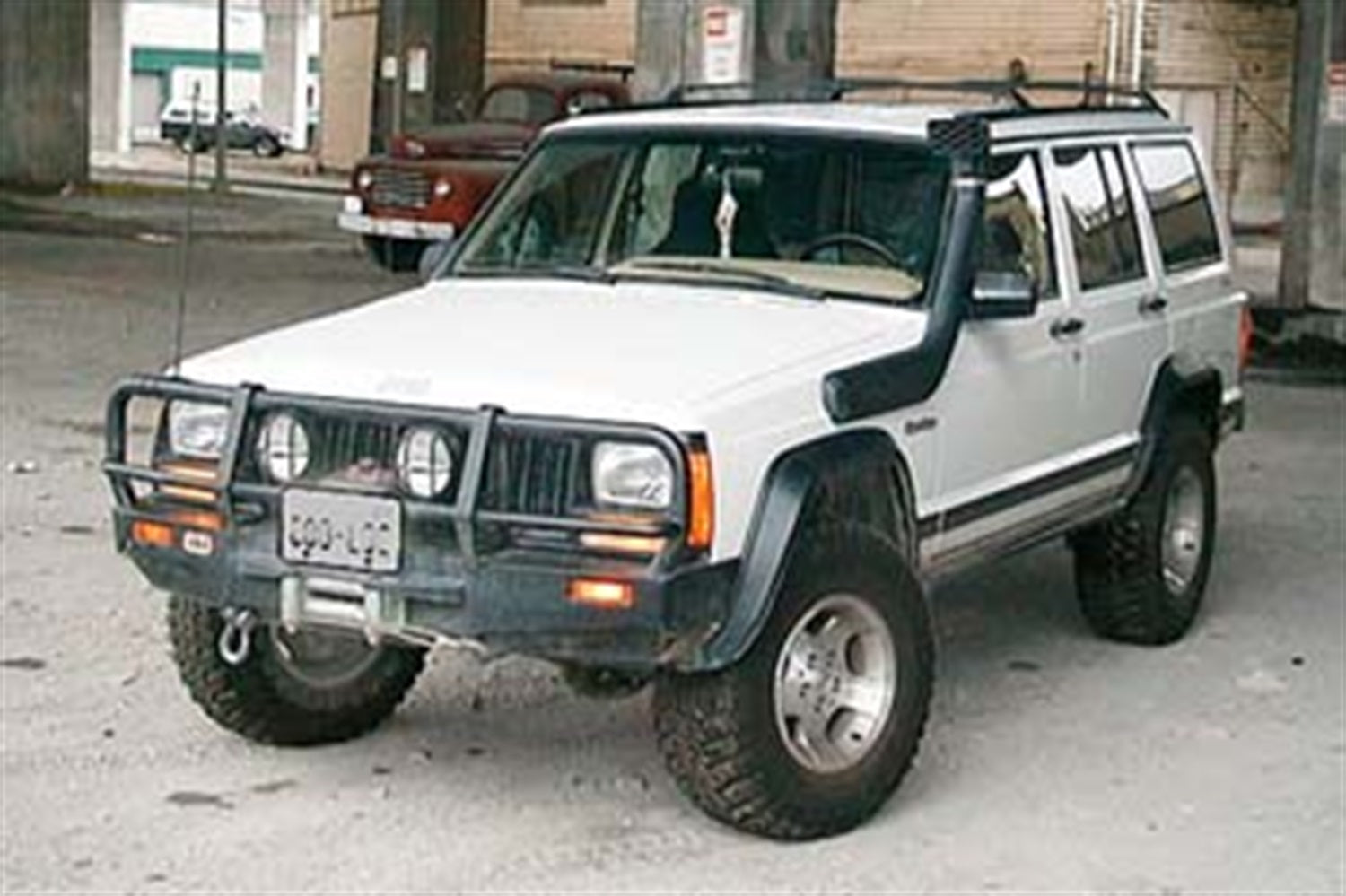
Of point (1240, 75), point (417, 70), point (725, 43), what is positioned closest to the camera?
point (725, 43)

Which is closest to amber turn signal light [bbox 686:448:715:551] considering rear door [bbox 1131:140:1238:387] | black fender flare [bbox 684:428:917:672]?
black fender flare [bbox 684:428:917:672]

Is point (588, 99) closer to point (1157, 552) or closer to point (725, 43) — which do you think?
point (725, 43)

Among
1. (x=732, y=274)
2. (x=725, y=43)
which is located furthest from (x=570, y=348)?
(x=725, y=43)

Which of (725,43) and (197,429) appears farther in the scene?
(725,43)

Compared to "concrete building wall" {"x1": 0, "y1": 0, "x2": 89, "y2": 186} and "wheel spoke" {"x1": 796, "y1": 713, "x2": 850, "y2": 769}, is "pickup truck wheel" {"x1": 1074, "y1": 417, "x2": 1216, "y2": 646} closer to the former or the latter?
"wheel spoke" {"x1": 796, "y1": 713, "x2": 850, "y2": 769}

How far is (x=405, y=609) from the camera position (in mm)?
5594

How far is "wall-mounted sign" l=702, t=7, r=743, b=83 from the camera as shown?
53.3ft

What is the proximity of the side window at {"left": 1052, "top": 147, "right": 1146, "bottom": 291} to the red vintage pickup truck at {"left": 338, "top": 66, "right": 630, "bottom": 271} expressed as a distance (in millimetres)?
13761

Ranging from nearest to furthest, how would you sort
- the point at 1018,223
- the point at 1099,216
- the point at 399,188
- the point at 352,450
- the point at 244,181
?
the point at 352,450 → the point at 1018,223 → the point at 1099,216 → the point at 399,188 → the point at 244,181

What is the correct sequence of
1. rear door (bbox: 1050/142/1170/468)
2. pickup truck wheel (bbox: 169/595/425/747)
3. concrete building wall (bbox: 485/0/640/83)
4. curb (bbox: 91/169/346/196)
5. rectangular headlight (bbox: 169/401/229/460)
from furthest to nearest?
concrete building wall (bbox: 485/0/640/83)
curb (bbox: 91/169/346/196)
rear door (bbox: 1050/142/1170/468)
pickup truck wheel (bbox: 169/595/425/747)
rectangular headlight (bbox: 169/401/229/460)

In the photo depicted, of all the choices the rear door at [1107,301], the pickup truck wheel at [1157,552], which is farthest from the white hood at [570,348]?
the pickup truck wheel at [1157,552]

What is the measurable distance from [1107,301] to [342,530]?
312cm

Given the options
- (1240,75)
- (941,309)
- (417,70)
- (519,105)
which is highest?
(1240,75)

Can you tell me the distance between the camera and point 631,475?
5.54m
